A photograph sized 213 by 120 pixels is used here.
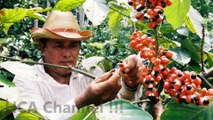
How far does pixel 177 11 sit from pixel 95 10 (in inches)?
8.6

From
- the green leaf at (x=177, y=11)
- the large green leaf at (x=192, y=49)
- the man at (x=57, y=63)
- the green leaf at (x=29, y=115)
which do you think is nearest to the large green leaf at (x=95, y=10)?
the green leaf at (x=177, y=11)

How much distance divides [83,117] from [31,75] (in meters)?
0.16

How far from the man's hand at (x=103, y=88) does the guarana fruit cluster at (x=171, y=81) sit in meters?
0.10

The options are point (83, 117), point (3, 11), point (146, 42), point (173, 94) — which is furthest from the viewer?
point (3, 11)

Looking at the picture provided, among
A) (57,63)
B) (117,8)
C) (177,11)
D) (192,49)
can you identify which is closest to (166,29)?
(192,49)

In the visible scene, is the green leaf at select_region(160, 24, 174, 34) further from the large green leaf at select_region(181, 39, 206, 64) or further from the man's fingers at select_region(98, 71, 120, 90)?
the man's fingers at select_region(98, 71, 120, 90)

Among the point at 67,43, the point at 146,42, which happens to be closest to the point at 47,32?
the point at 67,43

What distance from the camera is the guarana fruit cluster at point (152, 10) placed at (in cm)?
86

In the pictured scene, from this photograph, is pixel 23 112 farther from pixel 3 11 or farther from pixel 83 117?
pixel 3 11

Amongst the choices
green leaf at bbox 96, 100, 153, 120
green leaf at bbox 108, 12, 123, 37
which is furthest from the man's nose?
green leaf at bbox 96, 100, 153, 120

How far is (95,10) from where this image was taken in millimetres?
922

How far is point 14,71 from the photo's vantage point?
0.78 metres

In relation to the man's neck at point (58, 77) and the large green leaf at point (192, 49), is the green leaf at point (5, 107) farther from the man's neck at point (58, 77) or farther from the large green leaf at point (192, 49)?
the man's neck at point (58, 77)

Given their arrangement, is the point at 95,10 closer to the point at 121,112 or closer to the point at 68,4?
the point at 68,4
